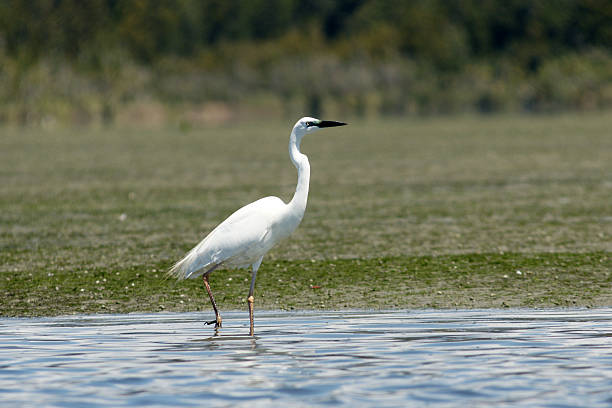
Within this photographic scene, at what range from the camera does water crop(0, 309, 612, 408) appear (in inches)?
338

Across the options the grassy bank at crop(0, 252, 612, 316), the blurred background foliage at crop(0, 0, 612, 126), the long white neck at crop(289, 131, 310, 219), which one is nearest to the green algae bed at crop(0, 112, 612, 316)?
the grassy bank at crop(0, 252, 612, 316)

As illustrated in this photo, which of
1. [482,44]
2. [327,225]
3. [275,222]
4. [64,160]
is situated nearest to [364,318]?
[275,222]

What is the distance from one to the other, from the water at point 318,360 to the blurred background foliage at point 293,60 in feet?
230

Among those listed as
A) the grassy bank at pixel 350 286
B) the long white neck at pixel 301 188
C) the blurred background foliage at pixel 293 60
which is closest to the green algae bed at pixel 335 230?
the grassy bank at pixel 350 286

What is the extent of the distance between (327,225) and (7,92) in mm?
64022

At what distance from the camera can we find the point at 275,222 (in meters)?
12.4

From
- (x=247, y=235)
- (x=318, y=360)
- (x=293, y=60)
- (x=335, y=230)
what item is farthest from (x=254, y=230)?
(x=293, y=60)

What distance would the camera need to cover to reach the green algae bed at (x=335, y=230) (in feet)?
45.4

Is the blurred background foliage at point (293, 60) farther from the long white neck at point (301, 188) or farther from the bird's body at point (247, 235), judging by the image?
the long white neck at point (301, 188)

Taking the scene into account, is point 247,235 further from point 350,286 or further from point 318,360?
Answer: point 318,360

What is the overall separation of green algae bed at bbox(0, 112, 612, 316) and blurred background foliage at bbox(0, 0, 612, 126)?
158 ft

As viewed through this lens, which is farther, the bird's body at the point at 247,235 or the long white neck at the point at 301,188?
the bird's body at the point at 247,235

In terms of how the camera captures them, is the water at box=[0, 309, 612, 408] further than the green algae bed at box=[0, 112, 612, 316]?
No

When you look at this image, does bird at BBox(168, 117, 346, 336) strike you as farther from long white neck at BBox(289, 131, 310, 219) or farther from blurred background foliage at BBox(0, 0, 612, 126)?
blurred background foliage at BBox(0, 0, 612, 126)
